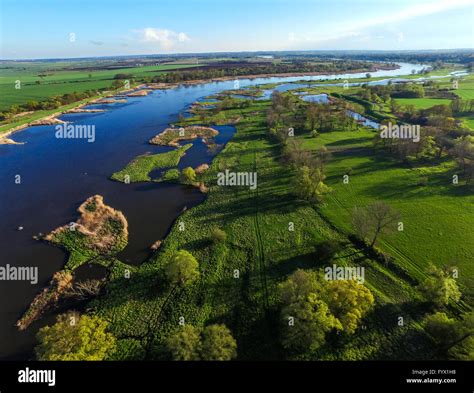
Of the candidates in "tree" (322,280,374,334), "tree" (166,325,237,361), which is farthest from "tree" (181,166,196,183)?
"tree" (322,280,374,334)

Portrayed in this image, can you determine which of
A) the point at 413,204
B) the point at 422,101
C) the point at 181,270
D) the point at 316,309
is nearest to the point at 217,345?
A: the point at 316,309

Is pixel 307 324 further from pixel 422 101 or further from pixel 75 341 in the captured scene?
pixel 422 101

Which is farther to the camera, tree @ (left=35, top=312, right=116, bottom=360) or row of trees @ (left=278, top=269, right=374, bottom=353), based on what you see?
row of trees @ (left=278, top=269, right=374, bottom=353)

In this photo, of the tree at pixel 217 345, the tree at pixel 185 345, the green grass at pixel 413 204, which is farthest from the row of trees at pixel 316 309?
the green grass at pixel 413 204

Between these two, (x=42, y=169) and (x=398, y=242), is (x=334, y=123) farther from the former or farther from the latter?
(x=42, y=169)

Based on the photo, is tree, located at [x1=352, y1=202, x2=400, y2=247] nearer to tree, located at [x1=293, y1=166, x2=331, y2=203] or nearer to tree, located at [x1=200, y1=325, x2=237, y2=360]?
tree, located at [x1=293, y1=166, x2=331, y2=203]

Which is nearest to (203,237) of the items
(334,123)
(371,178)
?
(371,178)
